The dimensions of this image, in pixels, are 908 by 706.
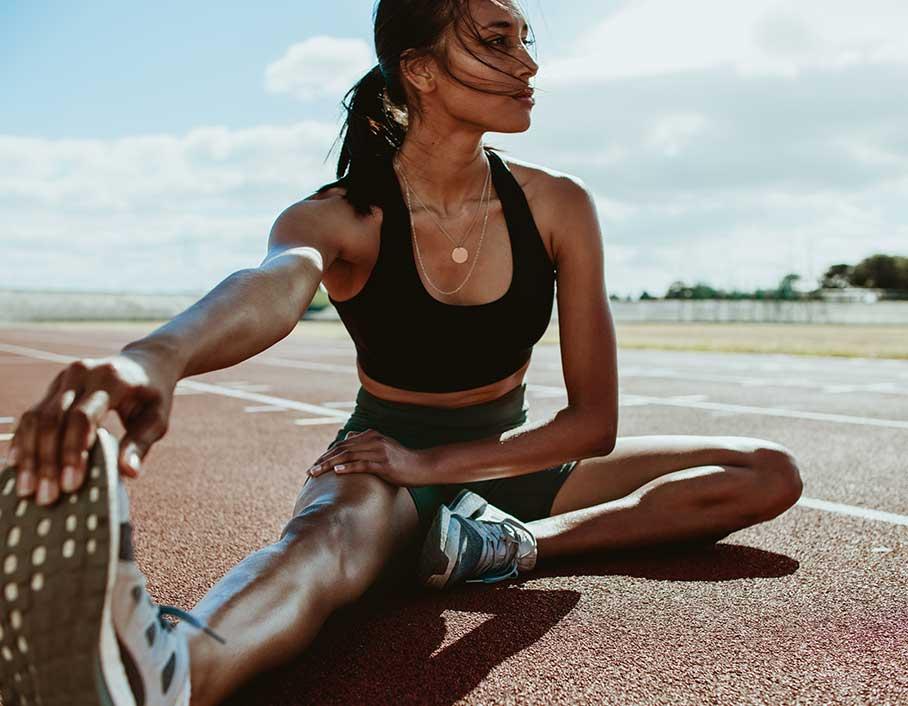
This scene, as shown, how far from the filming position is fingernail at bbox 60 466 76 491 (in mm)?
Result: 1242

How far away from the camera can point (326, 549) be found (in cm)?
194

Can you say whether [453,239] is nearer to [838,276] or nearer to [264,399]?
[264,399]

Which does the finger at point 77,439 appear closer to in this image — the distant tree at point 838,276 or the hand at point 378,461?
the hand at point 378,461

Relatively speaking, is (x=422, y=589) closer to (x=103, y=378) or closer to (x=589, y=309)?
(x=589, y=309)

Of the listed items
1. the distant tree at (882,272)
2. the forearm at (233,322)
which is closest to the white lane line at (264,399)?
the forearm at (233,322)

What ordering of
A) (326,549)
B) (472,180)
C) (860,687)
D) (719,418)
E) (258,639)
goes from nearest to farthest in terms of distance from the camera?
(258,639), (860,687), (326,549), (472,180), (719,418)

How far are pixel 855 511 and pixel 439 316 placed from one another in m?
1.95

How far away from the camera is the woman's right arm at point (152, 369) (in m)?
1.25

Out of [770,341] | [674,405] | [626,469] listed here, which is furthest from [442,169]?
[770,341]

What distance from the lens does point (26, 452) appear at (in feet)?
4.11

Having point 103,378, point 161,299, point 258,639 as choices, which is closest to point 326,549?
point 258,639

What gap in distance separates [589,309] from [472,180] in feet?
1.72

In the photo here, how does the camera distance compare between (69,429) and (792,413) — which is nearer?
(69,429)

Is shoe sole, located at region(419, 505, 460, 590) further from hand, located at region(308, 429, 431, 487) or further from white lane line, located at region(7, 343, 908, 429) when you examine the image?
white lane line, located at region(7, 343, 908, 429)
